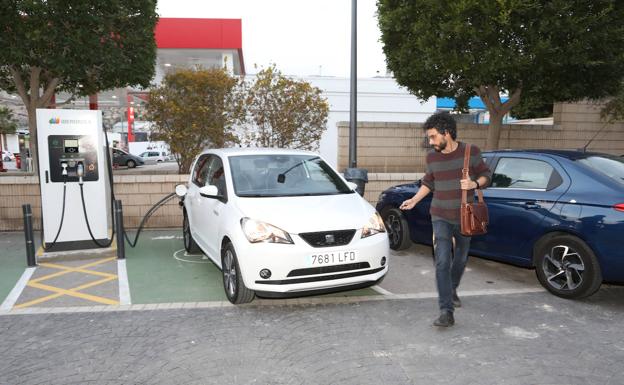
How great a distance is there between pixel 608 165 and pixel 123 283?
18.6 feet

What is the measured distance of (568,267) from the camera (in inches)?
193

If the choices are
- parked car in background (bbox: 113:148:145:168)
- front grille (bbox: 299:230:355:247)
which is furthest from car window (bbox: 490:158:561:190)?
parked car in background (bbox: 113:148:145:168)

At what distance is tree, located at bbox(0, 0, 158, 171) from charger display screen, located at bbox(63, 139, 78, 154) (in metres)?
2.69

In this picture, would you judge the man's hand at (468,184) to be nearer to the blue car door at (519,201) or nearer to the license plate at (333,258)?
the license plate at (333,258)

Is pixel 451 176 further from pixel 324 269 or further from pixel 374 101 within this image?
pixel 374 101

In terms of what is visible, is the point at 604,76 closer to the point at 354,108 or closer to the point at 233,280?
the point at 354,108

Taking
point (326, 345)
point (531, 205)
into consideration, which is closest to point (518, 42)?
point (531, 205)

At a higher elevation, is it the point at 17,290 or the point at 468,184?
the point at 468,184

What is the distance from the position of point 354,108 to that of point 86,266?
570cm

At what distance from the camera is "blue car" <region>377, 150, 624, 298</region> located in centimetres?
453

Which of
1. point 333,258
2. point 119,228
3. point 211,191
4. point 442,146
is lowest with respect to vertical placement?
point 119,228

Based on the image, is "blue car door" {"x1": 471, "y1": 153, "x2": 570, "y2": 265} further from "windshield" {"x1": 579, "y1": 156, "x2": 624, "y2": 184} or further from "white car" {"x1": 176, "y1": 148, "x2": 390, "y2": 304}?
"white car" {"x1": 176, "y1": 148, "x2": 390, "y2": 304}

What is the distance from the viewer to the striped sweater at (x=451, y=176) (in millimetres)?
4188

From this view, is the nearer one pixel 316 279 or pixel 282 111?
pixel 316 279
